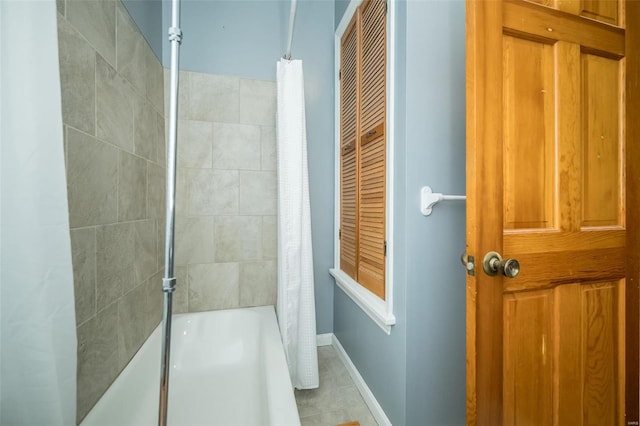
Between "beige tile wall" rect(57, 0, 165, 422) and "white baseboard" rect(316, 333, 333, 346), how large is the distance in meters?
1.07

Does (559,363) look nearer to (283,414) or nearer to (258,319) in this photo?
(283,414)

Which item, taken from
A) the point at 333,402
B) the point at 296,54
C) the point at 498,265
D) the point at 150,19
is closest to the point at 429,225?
the point at 498,265

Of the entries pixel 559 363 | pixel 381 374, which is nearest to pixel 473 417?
pixel 559 363

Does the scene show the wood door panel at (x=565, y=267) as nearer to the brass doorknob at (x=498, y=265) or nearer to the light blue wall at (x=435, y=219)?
the brass doorknob at (x=498, y=265)

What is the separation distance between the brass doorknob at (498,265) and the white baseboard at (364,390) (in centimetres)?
87

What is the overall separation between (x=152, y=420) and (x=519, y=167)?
1636mm

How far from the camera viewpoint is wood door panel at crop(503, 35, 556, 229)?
28.0 inches

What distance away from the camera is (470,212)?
0.69m

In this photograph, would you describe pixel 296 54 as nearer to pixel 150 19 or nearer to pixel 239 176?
pixel 150 19

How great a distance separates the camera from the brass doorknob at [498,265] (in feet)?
2.15

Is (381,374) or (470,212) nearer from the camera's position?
(470,212)

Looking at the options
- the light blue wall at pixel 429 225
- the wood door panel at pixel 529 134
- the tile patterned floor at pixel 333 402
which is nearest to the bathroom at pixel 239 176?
the light blue wall at pixel 429 225

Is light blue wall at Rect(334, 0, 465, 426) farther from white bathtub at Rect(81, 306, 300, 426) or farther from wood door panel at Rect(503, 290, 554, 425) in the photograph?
Answer: white bathtub at Rect(81, 306, 300, 426)

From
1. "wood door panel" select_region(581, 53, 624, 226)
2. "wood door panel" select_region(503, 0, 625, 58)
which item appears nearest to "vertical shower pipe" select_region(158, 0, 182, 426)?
"wood door panel" select_region(503, 0, 625, 58)
